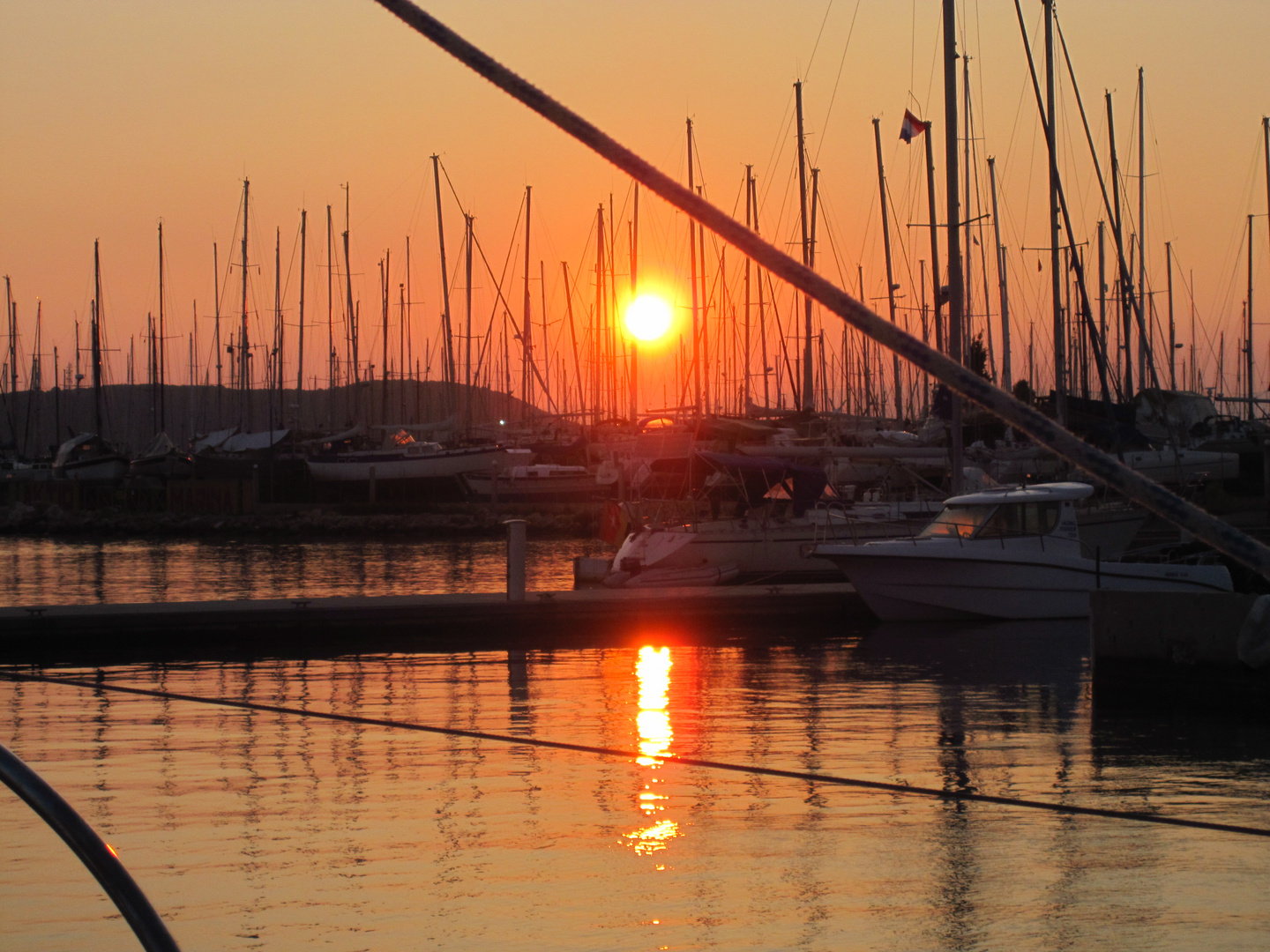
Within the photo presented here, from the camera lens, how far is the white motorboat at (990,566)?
703 inches

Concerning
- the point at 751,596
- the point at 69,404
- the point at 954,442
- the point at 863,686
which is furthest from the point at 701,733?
the point at 69,404

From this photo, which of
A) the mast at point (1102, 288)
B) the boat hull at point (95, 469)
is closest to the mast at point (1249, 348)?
the mast at point (1102, 288)

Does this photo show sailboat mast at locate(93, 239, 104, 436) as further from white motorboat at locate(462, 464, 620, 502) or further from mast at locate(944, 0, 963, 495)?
mast at locate(944, 0, 963, 495)

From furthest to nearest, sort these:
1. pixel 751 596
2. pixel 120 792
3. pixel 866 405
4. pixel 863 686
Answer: pixel 866 405 < pixel 751 596 < pixel 863 686 < pixel 120 792

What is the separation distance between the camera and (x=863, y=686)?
12875 millimetres

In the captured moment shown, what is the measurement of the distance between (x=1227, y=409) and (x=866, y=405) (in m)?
24.5

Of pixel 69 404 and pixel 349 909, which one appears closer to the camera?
pixel 349 909

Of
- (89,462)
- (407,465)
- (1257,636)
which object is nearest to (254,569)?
(407,465)

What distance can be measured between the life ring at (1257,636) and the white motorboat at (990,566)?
6829 mm

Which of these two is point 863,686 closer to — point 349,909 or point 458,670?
point 458,670

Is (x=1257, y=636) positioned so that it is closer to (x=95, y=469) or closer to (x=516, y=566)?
(x=516, y=566)

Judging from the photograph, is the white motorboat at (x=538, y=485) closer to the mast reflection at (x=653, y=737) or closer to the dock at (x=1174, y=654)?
the mast reflection at (x=653, y=737)

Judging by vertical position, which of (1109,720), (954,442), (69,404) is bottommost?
(1109,720)

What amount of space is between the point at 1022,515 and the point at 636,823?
40.2 feet
